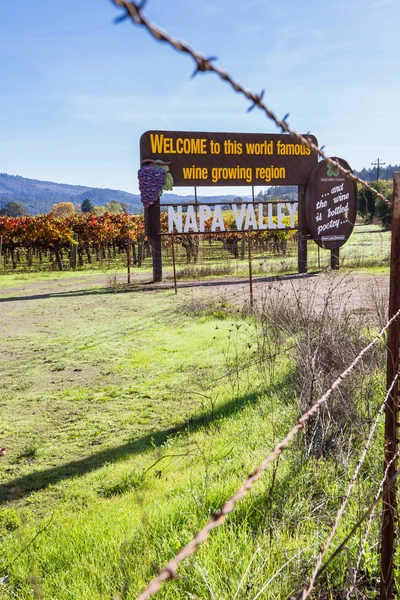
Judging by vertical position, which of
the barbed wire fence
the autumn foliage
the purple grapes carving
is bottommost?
the barbed wire fence

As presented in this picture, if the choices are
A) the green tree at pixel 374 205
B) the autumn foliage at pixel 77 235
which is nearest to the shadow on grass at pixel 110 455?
the green tree at pixel 374 205

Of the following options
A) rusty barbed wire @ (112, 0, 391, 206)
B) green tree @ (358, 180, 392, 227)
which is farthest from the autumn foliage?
rusty barbed wire @ (112, 0, 391, 206)

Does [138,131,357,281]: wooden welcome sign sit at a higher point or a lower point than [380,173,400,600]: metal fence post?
higher

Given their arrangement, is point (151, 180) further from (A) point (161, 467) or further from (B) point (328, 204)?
(A) point (161, 467)

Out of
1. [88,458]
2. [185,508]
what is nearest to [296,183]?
[88,458]

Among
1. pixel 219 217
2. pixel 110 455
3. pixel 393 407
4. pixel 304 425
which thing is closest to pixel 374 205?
pixel 219 217

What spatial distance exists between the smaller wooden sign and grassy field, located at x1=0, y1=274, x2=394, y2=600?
9.05m

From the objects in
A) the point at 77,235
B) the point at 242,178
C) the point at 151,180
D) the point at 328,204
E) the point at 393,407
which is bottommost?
the point at 393,407

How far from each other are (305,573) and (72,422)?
146 inches

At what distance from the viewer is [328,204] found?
17312 mm

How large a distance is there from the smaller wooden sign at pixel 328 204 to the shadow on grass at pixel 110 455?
491 inches

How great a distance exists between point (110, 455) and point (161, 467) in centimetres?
67

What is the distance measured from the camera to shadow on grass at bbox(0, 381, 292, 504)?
4223 mm

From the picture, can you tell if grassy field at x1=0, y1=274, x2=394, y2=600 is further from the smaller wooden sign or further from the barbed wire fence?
the smaller wooden sign
